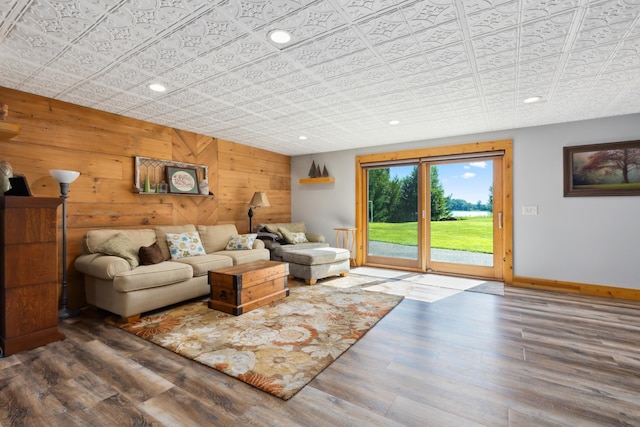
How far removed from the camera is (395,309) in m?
3.42

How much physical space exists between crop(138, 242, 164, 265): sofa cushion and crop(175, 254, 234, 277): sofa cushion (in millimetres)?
303

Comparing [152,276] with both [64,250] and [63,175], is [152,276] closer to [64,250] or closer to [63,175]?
[64,250]

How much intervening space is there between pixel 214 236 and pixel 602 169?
5.54 metres

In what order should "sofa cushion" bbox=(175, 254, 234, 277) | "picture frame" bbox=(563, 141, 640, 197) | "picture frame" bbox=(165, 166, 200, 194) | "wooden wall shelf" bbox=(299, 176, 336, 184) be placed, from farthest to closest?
"wooden wall shelf" bbox=(299, 176, 336, 184)
"picture frame" bbox=(165, 166, 200, 194)
"picture frame" bbox=(563, 141, 640, 197)
"sofa cushion" bbox=(175, 254, 234, 277)

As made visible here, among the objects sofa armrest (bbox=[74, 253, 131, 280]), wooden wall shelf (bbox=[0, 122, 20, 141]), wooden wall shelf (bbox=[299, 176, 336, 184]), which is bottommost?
sofa armrest (bbox=[74, 253, 131, 280])

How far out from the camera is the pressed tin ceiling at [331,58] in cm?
185

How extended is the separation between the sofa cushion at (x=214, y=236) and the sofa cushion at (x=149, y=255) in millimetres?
989

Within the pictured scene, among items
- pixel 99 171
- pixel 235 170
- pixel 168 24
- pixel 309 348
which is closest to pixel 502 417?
pixel 309 348

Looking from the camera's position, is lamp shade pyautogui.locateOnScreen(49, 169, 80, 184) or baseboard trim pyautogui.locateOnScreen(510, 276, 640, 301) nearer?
lamp shade pyautogui.locateOnScreen(49, 169, 80, 184)

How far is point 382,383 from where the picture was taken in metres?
1.96

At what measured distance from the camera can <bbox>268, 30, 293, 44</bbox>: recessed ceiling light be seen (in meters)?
2.05

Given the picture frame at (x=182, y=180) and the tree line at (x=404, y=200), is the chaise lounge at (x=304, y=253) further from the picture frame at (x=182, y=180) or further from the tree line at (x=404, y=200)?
the picture frame at (x=182, y=180)

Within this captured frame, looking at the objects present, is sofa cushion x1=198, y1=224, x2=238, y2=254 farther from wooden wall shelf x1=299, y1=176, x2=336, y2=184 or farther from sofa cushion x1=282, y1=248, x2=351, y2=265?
wooden wall shelf x1=299, y1=176, x2=336, y2=184

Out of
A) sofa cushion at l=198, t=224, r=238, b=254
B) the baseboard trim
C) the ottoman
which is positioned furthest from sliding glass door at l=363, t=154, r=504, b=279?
sofa cushion at l=198, t=224, r=238, b=254
